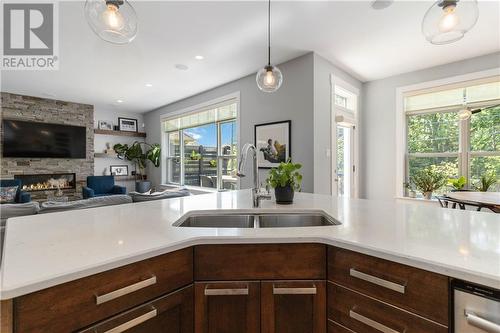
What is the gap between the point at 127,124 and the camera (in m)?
7.25

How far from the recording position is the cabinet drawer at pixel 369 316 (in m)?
0.82

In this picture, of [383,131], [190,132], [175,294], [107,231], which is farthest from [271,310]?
[190,132]

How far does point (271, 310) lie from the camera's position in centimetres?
103

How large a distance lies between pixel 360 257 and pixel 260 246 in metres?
0.39

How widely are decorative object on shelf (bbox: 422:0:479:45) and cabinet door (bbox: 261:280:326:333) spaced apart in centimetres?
155

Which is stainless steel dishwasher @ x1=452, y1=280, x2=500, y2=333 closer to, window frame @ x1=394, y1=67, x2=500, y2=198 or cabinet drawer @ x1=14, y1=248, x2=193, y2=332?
cabinet drawer @ x1=14, y1=248, x2=193, y2=332

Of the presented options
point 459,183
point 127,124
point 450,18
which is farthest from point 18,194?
point 459,183

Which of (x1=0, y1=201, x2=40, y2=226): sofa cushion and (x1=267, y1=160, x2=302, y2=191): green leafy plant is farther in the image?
(x1=0, y1=201, x2=40, y2=226): sofa cushion

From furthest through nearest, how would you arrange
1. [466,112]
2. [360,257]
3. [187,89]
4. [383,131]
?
[187,89]
[383,131]
[466,112]
[360,257]

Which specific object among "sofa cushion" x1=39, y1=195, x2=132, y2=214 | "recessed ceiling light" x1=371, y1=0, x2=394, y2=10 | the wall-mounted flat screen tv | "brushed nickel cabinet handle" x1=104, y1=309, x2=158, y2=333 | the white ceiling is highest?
the white ceiling

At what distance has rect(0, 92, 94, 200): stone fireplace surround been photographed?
5.35m

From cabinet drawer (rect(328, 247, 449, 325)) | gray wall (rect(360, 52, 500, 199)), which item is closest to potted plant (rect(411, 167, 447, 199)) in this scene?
gray wall (rect(360, 52, 500, 199))

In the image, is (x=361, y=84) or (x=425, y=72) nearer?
(x=425, y=72)

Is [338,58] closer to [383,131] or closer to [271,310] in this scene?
[383,131]
